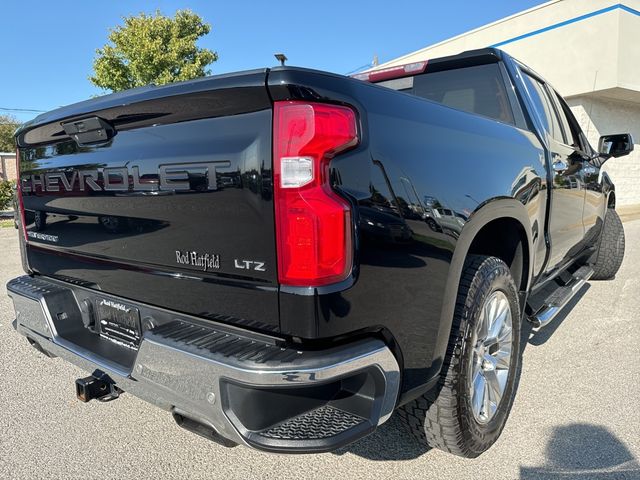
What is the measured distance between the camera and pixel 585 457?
88.7 inches

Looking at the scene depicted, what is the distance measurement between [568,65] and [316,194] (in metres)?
15.0

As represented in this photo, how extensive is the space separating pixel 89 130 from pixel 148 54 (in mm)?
12081

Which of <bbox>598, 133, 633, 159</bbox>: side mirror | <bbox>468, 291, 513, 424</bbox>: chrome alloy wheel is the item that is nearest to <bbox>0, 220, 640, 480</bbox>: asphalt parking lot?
<bbox>468, 291, 513, 424</bbox>: chrome alloy wheel

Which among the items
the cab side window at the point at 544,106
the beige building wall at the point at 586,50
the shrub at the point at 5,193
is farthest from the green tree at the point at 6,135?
the cab side window at the point at 544,106

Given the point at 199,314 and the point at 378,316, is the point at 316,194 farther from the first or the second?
the point at 199,314

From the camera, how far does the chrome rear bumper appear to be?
1.48 meters

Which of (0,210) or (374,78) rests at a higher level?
(374,78)

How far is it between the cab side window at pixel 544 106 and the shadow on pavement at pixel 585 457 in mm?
1927

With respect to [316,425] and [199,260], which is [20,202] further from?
[316,425]

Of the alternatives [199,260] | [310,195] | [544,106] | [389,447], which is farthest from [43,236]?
[544,106]

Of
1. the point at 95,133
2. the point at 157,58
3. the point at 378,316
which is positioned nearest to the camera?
the point at 378,316

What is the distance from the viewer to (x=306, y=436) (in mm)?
1533

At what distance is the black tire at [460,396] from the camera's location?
2008mm

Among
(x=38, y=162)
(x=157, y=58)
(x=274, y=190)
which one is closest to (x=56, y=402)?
(x=38, y=162)
